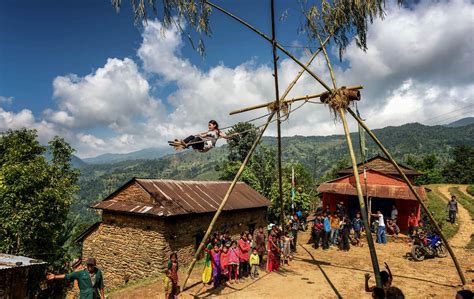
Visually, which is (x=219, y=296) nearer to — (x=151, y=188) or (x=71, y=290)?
(x=151, y=188)

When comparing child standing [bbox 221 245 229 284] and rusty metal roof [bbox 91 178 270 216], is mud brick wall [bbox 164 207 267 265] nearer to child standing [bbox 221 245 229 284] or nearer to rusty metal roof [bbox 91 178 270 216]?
rusty metal roof [bbox 91 178 270 216]

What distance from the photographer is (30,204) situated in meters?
18.0

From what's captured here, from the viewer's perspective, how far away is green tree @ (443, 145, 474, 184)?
53.9 m

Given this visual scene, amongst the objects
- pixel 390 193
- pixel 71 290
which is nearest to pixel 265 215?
pixel 390 193

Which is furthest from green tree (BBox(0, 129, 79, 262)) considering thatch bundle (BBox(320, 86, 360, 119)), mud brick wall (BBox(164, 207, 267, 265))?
thatch bundle (BBox(320, 86, 360, 119))

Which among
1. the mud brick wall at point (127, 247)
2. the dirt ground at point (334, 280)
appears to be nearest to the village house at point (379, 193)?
the dirt ground at point (334, 280)

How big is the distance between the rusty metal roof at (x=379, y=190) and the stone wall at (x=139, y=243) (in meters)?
8.90

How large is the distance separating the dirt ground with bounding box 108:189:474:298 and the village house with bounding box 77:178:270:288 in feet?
12.6

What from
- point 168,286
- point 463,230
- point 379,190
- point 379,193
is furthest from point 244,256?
point 463,230

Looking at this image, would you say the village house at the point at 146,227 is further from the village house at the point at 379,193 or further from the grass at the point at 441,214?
the grass at the point at 441,214

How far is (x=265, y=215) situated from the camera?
23672mm

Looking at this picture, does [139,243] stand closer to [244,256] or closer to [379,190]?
[244,256]

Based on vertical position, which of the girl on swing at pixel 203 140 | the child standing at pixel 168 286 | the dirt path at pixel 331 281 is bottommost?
the dirt path at pixel 331 281

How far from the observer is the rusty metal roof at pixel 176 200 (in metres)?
15.8
